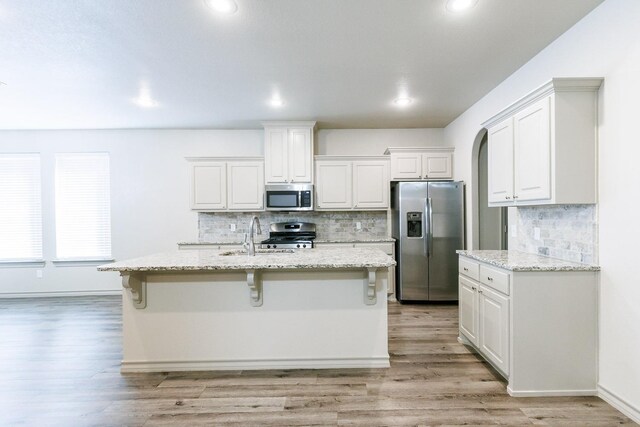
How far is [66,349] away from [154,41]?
2.97 metres

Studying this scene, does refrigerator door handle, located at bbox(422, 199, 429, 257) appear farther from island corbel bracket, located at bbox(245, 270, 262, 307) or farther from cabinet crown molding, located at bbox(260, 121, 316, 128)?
island corbel bracket, located at bbox(245, 270, 262, 307)

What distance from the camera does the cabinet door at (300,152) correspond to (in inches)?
185

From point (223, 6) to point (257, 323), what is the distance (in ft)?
7.66

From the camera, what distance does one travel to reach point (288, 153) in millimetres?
4715

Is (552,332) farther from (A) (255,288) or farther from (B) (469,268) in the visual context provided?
(A) (255,288)

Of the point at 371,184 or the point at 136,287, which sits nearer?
the point at 136,287

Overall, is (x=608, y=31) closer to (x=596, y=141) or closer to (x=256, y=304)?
(x=596, y=141)

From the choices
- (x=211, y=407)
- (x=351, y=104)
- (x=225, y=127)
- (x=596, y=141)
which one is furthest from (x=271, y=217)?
(x=596, y=141)

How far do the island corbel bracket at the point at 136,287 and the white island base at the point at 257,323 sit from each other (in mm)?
29

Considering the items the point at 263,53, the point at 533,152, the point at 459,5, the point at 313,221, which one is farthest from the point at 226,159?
the point at 533,152

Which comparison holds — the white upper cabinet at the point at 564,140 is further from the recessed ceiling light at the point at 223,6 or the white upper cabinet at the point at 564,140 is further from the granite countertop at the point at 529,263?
the recessed ceiling light at the point at 223,6

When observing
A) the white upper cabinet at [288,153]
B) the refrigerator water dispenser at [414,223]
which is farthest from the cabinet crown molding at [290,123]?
the refrigerator water dispenser at [414,223]

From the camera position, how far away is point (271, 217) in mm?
5125

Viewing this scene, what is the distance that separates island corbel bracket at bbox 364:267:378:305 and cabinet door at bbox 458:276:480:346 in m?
0.91
